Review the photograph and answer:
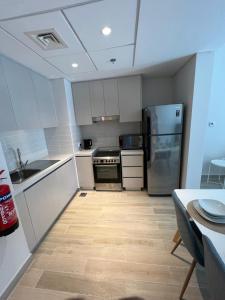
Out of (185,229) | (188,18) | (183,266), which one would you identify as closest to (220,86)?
(188,18)

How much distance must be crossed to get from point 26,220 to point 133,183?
1.92 m

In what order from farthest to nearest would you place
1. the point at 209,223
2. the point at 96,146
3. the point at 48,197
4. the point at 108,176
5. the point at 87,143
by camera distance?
the point at 96,146
the point at 87,143
the point at 108,176
the point at 48,197
the point at 209,223

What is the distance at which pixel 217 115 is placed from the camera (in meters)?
2.73

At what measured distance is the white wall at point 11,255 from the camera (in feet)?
4.31

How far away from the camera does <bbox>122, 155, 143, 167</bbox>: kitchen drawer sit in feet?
9.09

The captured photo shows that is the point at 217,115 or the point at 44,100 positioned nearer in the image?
the point at 44,100

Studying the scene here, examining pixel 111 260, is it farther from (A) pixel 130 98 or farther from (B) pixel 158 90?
(B) pixel 158 90

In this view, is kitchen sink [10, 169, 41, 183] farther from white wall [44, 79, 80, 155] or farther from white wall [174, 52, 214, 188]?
white wall [174, 52, 214, 188]

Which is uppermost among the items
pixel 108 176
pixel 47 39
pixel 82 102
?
pixel 47 39

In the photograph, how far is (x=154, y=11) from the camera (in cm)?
110

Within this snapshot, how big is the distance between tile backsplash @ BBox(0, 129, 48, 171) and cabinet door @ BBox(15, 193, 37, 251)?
0.73 m

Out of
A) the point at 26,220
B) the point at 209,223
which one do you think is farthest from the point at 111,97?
the point at 209,223

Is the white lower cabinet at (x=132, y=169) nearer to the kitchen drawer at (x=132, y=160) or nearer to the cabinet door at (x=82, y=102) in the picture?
the kitchen drawer at (x=132, y=160)

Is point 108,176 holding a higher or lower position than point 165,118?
lower
